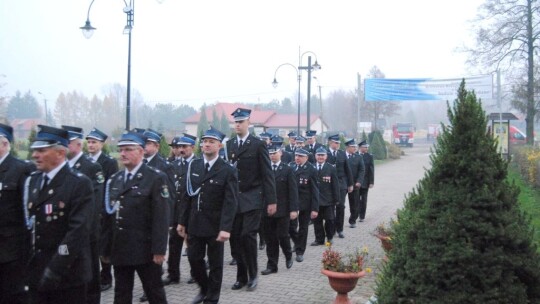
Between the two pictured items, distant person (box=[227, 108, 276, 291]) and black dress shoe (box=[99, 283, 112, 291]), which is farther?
black dress shoe (box=[99, 283, 112, 291])

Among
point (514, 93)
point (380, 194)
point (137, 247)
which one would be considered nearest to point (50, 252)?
point (137, 247)

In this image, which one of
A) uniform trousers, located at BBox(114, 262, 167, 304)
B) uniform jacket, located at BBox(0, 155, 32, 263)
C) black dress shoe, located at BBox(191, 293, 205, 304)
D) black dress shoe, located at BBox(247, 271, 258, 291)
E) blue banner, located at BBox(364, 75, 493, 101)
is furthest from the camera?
blue banner, located at BBox(364, 75, 493, 101)

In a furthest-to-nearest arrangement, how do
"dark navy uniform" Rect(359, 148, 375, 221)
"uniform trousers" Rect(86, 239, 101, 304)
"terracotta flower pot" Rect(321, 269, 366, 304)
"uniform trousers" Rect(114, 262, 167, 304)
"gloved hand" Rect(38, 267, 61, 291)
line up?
"dark navy uniform" Rect(359, 148, 375, 221) → "terracotta flower pot" Rect(321, 269, 366, 304) → "uniform trousers" Rect(86, 239, 101, 304) → "uniform trousers" Rect(114, 262, 167, 304) → "gloved hand" Rect(38, 267, 61, 291)

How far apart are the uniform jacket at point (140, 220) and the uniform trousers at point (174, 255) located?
2.45 metres

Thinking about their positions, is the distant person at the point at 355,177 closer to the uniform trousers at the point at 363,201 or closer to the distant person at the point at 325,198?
the uniform trousers at the point at 363,201

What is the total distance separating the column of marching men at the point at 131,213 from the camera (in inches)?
164

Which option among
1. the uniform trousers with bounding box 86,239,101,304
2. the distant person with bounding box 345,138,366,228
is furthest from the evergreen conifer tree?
the distant person with bounding box 345,138,366,228

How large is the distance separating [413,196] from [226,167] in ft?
9.33

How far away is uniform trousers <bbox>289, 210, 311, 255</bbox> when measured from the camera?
907 cm

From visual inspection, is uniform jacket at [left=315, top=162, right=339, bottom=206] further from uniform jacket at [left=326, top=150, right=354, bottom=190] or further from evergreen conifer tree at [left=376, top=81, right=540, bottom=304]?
evergreen conifer tree at [left=376, top=81, right=540, bottom=304]

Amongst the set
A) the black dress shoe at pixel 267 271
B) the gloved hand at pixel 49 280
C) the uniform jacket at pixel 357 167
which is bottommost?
the black dress shoe at pixel 267 271

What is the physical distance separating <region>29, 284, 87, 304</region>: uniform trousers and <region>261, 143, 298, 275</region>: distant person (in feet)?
13.0

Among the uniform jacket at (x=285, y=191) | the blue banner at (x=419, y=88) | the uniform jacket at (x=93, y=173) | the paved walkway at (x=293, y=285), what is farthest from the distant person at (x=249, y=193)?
the blue banner at (x=419, y=88)

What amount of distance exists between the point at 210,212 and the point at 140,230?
4.23ft
